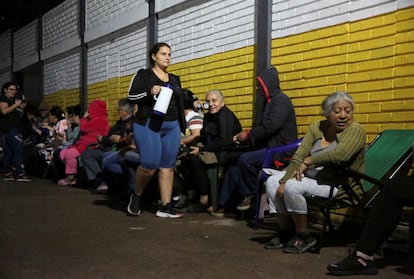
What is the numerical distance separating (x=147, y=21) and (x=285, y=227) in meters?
6.47

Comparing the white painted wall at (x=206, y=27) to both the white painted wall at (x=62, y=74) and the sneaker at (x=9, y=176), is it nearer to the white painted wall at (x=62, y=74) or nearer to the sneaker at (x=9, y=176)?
the sneaker at (x=9, y=176)

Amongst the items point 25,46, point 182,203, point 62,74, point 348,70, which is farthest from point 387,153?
point 25,46

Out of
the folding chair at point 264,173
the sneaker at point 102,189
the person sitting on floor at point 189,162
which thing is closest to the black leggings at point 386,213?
the folding chair at point 264,173

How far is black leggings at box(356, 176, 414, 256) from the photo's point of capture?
3617mm

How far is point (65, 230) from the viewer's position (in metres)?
5.44

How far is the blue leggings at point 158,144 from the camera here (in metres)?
6.02

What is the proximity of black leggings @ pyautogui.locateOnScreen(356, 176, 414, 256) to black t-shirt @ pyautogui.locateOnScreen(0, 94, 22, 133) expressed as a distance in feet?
27.3

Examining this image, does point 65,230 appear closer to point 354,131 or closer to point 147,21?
point 354,131

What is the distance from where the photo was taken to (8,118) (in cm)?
1041

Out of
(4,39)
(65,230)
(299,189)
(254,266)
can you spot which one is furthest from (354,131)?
(4,39)

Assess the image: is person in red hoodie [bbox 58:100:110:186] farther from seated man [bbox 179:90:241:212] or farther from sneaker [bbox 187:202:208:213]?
sneaker [bbox 187:202:208:213]

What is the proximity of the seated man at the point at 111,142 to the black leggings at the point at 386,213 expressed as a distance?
4.82 metres

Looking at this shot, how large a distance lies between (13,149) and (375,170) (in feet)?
25.5

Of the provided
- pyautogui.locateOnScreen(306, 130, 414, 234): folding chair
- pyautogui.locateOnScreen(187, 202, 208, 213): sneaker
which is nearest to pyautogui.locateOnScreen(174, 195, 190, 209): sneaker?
pyautogui.locateOnScreen(187, 202, 208, 213): sneaker
